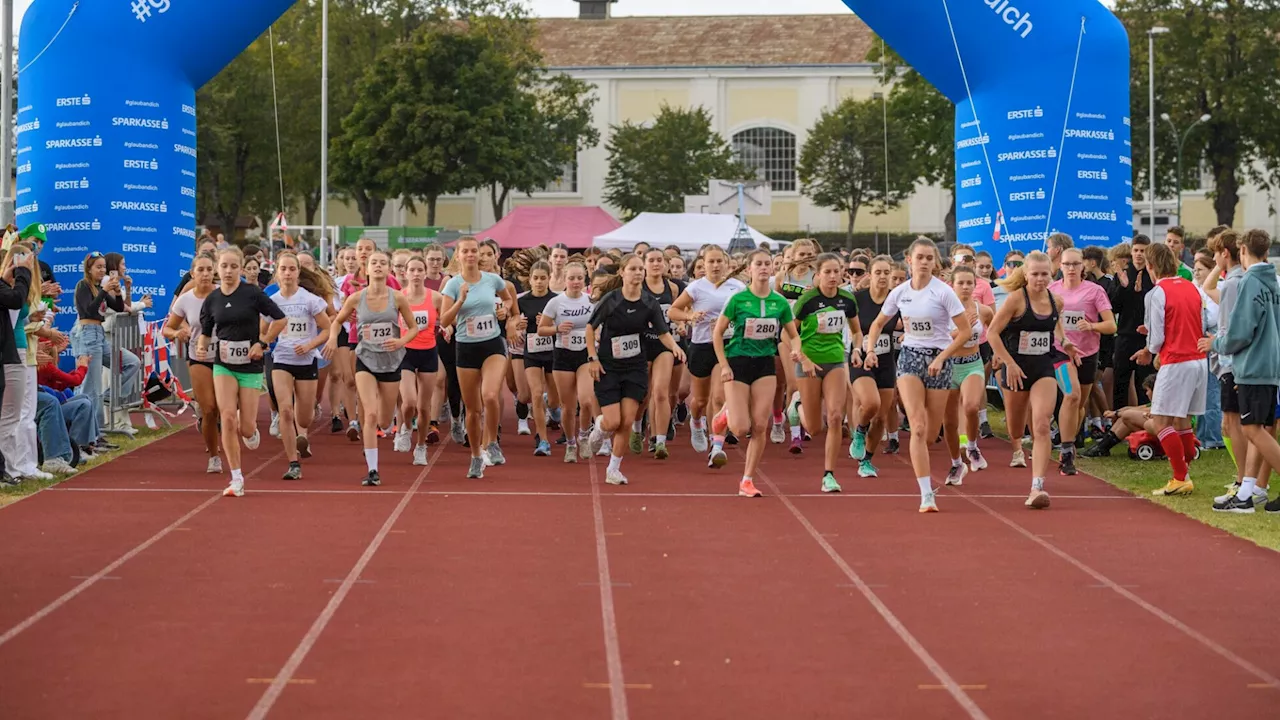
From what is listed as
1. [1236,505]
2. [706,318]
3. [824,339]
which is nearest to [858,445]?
[824,339]

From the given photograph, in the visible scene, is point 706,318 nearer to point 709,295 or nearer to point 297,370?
point 709,295

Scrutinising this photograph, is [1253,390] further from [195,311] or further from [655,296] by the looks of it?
[195,311]

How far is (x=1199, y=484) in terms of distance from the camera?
13.7 m

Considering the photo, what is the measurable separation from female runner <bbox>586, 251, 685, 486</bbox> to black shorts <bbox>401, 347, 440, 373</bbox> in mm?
2148

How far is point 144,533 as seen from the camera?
1075 centimetres

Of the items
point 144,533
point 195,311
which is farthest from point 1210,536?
point 195,311

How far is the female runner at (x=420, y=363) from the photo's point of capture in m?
14.6

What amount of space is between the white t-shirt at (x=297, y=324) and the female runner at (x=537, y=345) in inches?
77.9

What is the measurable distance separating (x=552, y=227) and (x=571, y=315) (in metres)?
32.7

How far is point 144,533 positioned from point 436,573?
2.43m

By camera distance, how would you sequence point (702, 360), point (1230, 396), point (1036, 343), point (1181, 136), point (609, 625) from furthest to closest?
1. point (1181, 136)
2. point (702, 360)
3. point (1036, 343)
4. point (1230, 396)
5. point (609, 625)

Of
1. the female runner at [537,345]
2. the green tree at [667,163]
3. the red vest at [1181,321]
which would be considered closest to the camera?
the red vest at [1181,321]

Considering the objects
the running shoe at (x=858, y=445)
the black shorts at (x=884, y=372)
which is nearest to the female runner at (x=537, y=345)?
the running shoe at (x=858, y=445)

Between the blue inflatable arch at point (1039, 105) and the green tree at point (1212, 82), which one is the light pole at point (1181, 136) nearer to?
the green tree at point (1212, 82)
